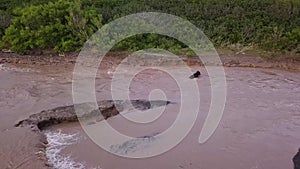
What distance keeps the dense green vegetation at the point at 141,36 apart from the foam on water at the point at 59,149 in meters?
7.10

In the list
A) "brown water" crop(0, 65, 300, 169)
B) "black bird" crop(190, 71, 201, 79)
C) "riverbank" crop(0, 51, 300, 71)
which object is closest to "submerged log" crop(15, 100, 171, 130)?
"brown water" crop(0, 65, 300, 169)

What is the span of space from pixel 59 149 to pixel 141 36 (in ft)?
27.3

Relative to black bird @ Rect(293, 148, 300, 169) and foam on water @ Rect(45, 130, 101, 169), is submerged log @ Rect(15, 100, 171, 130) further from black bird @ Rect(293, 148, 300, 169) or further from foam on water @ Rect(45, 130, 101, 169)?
black bird @ Rect(293, 148, 300, 169)

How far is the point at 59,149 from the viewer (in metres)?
7.73

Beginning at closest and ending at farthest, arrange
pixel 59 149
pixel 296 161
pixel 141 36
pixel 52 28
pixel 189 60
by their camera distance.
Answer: pixel 296 161 → pixel 59 149 → pixel 189 60 → pixel 52 28 → pixel 141 36

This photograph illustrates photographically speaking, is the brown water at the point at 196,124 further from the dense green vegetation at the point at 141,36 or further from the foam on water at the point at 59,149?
the dense green vegetation at the point at 141,36

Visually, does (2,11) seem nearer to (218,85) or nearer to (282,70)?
(218,85)

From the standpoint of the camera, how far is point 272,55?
14.5 meters

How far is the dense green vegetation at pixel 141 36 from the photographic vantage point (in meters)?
15.1

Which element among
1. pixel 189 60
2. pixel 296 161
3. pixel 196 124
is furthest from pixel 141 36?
pixel 296 161

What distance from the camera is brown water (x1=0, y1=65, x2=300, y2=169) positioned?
7.34m

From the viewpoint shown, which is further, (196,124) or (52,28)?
(52,28)

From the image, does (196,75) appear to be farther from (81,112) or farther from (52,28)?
(52,28)

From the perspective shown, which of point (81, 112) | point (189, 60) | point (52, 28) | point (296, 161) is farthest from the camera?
point (52, 28)
